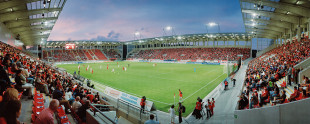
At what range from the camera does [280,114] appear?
5.66m

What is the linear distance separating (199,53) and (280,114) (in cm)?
5595

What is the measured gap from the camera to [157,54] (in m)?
73.3

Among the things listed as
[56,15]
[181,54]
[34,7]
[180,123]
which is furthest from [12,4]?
[181,54]

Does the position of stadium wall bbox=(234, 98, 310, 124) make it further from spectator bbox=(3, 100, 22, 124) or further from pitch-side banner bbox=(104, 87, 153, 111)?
spectator bbox=(3, 100, 22, 124)

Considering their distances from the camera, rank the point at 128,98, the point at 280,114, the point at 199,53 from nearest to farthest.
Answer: the point at 280,114
the point at 128,98
the point at 199,53

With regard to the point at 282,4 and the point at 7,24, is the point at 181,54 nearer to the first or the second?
the point at 282,4

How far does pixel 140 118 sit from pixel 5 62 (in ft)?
24.6

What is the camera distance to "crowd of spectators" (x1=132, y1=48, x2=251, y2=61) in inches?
2072

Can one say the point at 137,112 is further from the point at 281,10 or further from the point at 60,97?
the point at 281,10

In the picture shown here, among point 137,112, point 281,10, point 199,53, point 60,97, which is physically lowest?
point 137,112

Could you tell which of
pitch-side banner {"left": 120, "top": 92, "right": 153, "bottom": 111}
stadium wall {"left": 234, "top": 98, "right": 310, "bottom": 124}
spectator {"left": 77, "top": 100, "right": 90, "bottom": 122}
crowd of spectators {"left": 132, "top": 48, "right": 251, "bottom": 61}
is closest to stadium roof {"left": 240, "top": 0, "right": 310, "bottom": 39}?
stadium wall {"left": 234, "top": 98, "right": 310, "bottom": 124}

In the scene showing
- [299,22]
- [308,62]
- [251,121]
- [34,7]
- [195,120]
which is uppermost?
[34,7]

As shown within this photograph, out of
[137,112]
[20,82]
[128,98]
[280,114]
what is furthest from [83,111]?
[280,114]

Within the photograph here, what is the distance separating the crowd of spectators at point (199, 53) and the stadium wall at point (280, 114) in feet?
154
